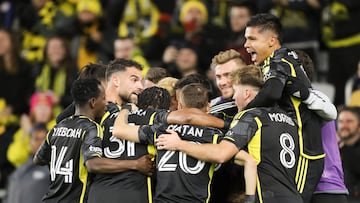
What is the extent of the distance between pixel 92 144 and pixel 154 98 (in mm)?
673

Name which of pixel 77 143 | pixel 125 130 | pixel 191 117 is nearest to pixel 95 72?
pixel 77 143

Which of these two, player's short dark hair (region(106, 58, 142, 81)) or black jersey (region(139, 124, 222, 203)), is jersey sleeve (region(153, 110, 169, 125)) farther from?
player's short dark hair (region(106, 58, 142, 81))

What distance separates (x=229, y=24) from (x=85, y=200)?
640 cm

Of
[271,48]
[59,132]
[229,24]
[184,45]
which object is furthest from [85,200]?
[229,24]

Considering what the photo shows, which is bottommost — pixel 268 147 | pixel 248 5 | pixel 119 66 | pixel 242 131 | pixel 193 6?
pixel 268 147

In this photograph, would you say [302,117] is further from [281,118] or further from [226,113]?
[226,113]

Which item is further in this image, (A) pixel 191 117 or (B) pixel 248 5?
(B) pixel 248 5

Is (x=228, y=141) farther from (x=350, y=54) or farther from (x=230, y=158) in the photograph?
(x=350, y=54)

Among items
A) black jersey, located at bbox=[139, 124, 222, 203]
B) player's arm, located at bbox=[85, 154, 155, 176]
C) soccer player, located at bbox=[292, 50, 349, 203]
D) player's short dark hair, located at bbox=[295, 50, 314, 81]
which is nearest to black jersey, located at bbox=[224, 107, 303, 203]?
black jersey, located at bbox=[139, 124, 222, 203]

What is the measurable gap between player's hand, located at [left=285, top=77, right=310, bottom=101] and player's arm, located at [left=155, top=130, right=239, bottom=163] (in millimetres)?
810

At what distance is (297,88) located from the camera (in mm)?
9875

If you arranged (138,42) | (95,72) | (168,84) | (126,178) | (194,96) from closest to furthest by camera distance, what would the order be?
1. (194,96)
2. (126,178)
3. (168,84)
4. (95,72)
5. (138,42)

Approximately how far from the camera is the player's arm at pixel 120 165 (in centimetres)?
984

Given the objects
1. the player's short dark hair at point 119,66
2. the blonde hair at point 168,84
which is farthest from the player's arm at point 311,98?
the player's short dark hair at point 119,66
